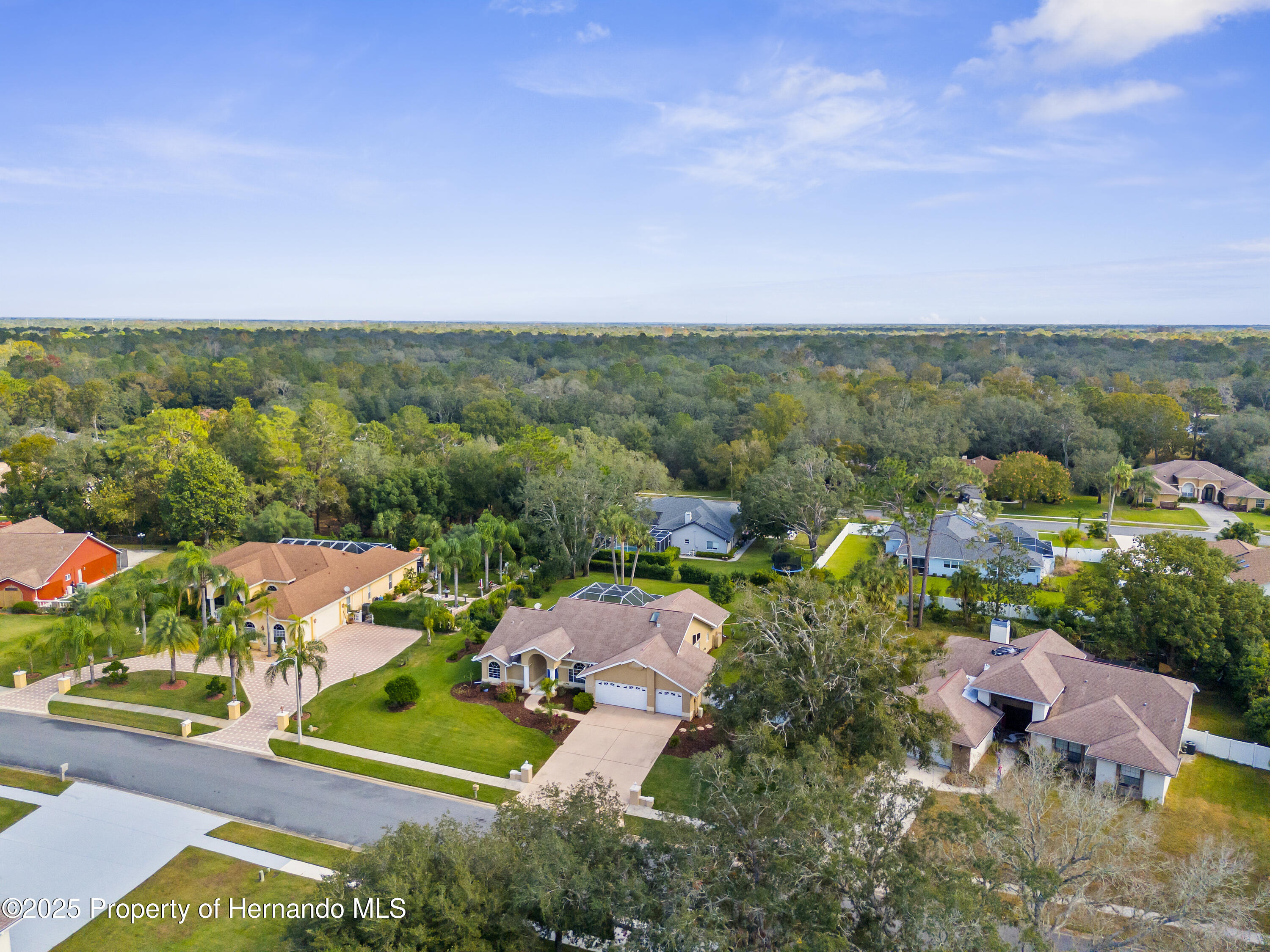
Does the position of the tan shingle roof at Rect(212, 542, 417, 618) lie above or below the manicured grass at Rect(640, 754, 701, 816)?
above

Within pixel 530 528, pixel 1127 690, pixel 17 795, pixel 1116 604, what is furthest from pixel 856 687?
pixel 530 528

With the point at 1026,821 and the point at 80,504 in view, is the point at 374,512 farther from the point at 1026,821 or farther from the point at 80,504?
the point at 1026,821

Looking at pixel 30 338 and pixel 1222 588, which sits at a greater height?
pixel 30 338

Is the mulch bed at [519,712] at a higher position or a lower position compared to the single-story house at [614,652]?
lower

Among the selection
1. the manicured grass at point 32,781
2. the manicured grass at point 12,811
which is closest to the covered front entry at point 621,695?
the manicured grass at point 32,781

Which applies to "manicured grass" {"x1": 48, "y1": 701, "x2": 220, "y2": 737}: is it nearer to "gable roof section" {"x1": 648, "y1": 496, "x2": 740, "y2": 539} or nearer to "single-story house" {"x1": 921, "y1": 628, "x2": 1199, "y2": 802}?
"single-story house" {"x1": 921, "y1": 628, "x2": 1199, "y2": 802}

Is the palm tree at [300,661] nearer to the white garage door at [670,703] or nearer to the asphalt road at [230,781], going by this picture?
the asphalt road at [230,781]

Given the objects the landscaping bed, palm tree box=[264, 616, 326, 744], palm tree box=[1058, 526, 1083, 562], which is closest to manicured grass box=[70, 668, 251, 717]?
palm tree box=[264, 616, 326, 744]
